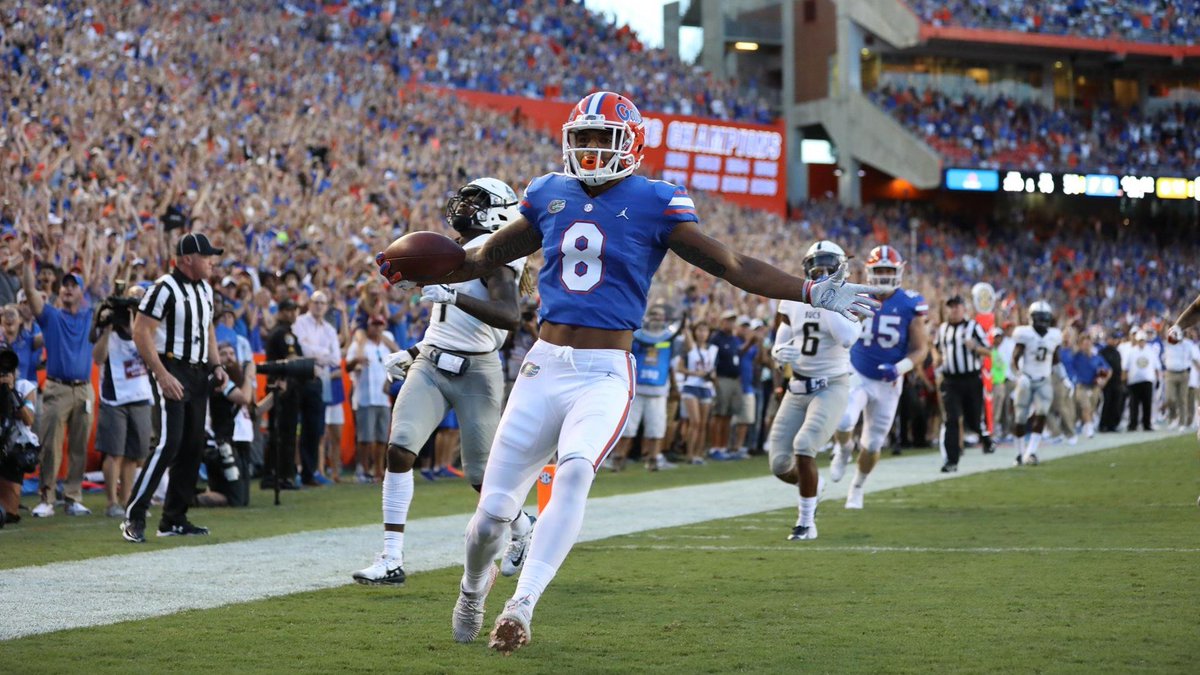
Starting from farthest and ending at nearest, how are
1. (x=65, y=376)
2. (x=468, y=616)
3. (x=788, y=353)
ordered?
(x=65, y=376) → (x=788, y=353) → (x=468, y=616)

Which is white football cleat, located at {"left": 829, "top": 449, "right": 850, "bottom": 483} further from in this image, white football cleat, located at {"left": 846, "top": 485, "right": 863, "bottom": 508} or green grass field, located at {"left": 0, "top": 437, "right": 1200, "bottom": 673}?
green grass field, located at {"left": 0, "top": 437, "right": 1200, "bottom": 673}

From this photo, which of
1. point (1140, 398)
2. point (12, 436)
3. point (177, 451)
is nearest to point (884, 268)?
point (177, 451)

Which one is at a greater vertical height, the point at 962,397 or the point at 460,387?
the point at 460,387

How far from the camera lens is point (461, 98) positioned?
106 feet

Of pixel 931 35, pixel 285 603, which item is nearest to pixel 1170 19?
pixel 931 35

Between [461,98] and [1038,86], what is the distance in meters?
23.4

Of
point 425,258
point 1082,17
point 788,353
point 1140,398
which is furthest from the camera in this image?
point 1082,17

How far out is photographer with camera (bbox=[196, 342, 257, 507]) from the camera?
12.3 metres

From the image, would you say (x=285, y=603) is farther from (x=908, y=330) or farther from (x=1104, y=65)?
(x=1104, y=65)

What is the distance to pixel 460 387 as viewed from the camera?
7.82 meters

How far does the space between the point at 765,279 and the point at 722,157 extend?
3434 cm

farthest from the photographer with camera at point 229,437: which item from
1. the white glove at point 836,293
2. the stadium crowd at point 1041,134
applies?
the stadium crowd at point 1041,134

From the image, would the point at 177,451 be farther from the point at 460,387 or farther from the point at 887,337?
the point at 887,337

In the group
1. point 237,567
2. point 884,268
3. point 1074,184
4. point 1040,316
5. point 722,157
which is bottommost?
point 237,567
